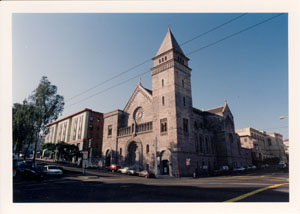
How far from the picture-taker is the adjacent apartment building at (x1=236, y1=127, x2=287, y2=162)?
224 feet

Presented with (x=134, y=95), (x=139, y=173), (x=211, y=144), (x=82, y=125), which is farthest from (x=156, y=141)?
(x=82, y=125)

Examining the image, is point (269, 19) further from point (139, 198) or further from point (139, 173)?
point (139, 173)

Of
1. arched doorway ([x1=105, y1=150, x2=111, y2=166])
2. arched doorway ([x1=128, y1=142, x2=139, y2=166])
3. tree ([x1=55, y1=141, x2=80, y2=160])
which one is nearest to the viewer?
arched doorway ([x1=128, y1=142, x2=139, y2=166])

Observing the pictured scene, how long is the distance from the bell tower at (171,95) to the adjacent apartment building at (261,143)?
148 feet

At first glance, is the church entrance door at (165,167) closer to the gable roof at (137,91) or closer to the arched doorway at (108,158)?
the gable roof at (137,91)

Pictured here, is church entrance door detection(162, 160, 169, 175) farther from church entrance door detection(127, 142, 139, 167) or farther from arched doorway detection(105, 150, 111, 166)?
arched doorway detection(105, 150, 111, 166)

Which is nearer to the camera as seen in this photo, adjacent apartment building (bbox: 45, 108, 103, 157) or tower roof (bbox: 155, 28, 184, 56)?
tower roof (bbox: 155, 28, 184, 56)

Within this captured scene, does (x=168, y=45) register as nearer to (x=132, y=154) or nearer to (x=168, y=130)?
(x=168, y=130)

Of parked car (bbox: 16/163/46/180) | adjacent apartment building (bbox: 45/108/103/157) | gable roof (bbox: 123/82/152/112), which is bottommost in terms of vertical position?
parked car (bbox: 16/163/46/180)

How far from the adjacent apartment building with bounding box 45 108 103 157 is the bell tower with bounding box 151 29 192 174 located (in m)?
27.9

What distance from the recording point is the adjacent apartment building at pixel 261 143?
224ft

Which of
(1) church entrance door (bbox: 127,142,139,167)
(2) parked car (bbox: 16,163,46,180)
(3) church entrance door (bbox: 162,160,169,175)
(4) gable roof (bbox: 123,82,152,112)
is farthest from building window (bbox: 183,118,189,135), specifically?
(2) parked car (bbox: 16,163,46,180)

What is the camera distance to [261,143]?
76.4 metres

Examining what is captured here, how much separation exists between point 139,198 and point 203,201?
10.7 feet
